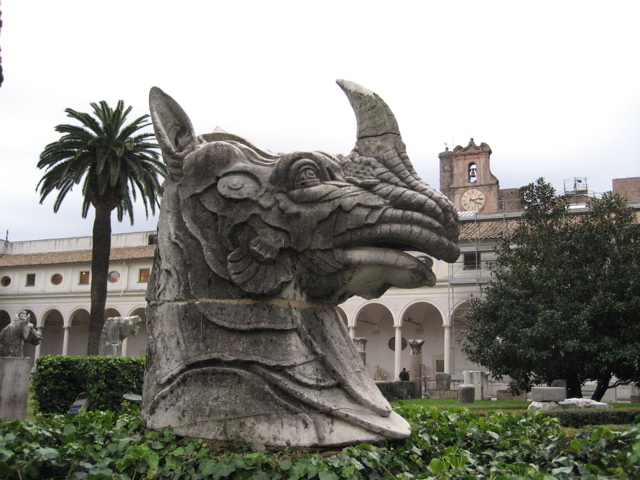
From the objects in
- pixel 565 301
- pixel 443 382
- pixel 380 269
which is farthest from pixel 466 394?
pixel 380 269

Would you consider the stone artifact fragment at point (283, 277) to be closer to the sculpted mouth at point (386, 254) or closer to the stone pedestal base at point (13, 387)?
the sculpted mouth at point (386, 254)

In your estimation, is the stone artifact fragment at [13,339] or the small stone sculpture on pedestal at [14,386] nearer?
the small stone sculpture on pedestal at [14,386]

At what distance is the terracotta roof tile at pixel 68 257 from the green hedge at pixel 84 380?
24.6 meters

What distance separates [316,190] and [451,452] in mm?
1152

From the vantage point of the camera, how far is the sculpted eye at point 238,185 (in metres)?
2.74

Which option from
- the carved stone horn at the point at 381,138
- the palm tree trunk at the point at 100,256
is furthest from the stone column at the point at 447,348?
the carved stone horn at the point at 381,138

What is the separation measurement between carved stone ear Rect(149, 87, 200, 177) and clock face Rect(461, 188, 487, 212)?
173 feet

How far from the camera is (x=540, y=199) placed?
2205cm

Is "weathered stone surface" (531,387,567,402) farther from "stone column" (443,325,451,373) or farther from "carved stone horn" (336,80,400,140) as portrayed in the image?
"stone column" (443,325,451,373)

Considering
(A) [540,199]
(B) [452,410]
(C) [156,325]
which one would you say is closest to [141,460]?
(C) [156,325]

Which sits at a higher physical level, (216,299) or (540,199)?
(540,199)

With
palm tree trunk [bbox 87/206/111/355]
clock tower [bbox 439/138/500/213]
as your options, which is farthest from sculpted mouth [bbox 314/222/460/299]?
clock tower [bbox 439/138/500/213]

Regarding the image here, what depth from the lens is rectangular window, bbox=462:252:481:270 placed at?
3300 centimetres

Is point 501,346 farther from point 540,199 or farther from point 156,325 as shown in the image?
point 156,325
